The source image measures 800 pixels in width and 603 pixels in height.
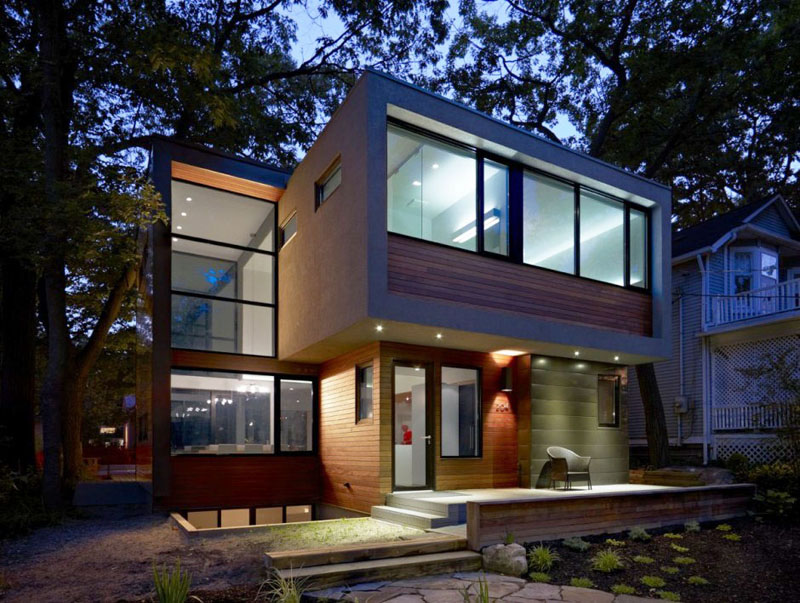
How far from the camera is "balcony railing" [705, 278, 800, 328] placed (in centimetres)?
1362

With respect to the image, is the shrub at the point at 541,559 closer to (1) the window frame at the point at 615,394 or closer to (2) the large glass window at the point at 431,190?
(2) the large glass window at the point at 431,190

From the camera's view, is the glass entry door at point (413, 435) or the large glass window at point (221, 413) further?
the large glass window at point (221, 413)

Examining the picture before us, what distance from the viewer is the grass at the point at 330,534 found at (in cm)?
690

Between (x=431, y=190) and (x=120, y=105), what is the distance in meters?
7.67

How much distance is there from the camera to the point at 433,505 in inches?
315

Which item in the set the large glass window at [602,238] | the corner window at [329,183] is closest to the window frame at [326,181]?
the corner window at [329,183]

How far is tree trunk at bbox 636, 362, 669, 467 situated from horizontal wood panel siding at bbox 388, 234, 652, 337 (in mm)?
3353

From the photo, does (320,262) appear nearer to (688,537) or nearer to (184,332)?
(184,332)

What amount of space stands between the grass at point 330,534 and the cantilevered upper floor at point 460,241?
8.72 feet

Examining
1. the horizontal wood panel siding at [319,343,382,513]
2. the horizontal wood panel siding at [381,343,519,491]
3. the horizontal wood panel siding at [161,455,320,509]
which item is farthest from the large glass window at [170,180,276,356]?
the horizontal wood panel siding at [381,343,519,491]

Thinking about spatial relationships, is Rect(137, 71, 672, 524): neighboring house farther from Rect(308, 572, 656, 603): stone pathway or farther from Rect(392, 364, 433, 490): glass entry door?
Rect(308, 572, 656, 603): stone pathway

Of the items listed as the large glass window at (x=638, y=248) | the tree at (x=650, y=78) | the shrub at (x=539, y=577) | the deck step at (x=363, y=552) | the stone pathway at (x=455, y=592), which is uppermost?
the tree at (x=650, y=78)

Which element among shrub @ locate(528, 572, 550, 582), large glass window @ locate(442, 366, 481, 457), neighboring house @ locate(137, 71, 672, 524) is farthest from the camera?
large glass window @ locate(442, 366, 481, 457)

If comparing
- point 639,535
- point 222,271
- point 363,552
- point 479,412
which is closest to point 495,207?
point 479,412
